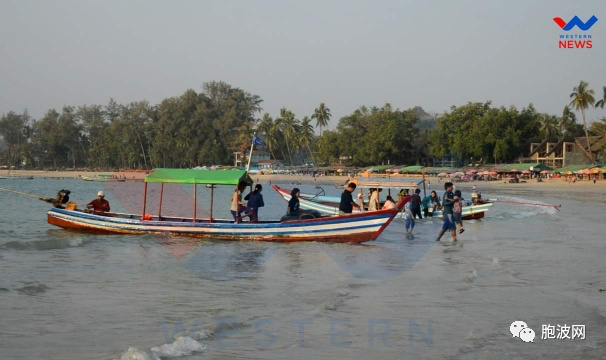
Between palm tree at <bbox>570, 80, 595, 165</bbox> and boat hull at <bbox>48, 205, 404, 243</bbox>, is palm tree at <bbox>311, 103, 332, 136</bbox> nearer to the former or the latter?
palm tree at <bbox>570, 80, 595, 165</bbox>

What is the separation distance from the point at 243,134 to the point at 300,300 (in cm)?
9132

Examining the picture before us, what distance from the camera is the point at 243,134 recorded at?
99750 millimetres

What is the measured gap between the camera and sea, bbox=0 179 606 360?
271 inches

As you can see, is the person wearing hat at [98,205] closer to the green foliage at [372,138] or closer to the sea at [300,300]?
the sea at [300,300]

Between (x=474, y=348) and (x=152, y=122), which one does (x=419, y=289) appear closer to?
(x=474, y=348)

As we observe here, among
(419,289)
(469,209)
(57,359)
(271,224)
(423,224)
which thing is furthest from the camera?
(469,209)

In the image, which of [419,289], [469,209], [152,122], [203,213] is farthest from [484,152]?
[419,289]

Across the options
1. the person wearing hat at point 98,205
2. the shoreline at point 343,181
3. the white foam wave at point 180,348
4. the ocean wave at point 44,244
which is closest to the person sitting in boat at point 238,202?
the ocean wave at point 44,244

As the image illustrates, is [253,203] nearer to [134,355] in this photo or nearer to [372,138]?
[134,355]

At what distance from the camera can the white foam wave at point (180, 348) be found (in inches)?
259

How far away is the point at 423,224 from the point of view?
74.1ft

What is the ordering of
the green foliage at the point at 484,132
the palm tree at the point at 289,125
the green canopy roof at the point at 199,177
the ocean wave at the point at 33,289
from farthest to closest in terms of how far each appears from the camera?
the palm tree at the point at 289,125 < the green foliage at the point at 484,132 < the green canopy roof at the point at 199,177 < the ocean wave at the point at 33,289

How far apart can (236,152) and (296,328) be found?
317 ft

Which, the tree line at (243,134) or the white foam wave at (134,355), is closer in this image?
the white foam wave at (134,355)
